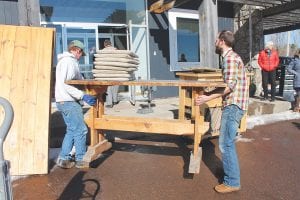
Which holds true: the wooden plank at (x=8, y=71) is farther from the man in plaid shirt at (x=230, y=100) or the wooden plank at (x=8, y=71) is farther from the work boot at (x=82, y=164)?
the man in plaid shirt at (x=230, y=100)

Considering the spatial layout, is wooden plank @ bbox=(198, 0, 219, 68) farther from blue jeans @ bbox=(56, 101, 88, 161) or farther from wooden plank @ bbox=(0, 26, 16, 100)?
Answer: wooden plank @ bbox=(0, 26, 16, 100)

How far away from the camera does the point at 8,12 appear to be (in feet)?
31.4

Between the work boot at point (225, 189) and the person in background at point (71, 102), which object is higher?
the person in background at point (71, 102)

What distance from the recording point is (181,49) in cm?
1291

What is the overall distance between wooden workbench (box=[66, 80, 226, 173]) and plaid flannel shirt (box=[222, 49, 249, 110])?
0.49 meters

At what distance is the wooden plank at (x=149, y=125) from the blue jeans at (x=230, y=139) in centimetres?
79

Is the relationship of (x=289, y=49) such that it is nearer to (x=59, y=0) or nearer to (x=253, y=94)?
(x=253, y=94)

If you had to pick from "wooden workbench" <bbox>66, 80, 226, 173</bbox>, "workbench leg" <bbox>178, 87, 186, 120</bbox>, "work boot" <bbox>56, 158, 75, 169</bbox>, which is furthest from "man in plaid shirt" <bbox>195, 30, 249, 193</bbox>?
"workbench leg" <bbox>178, 87, 186, 120</bbox>

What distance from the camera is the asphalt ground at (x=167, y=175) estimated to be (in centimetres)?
429

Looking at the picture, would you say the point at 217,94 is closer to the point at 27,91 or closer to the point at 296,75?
the point at 27,91

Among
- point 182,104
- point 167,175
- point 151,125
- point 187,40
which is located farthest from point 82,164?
point 187,40

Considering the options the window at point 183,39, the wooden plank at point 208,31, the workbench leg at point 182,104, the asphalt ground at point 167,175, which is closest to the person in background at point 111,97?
the window at point 183,39

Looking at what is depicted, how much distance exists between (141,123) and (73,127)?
3.26 feet

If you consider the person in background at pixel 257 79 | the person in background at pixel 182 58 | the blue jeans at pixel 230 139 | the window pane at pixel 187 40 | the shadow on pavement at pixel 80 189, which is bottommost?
the shadow on pavement at pixel 80 189
